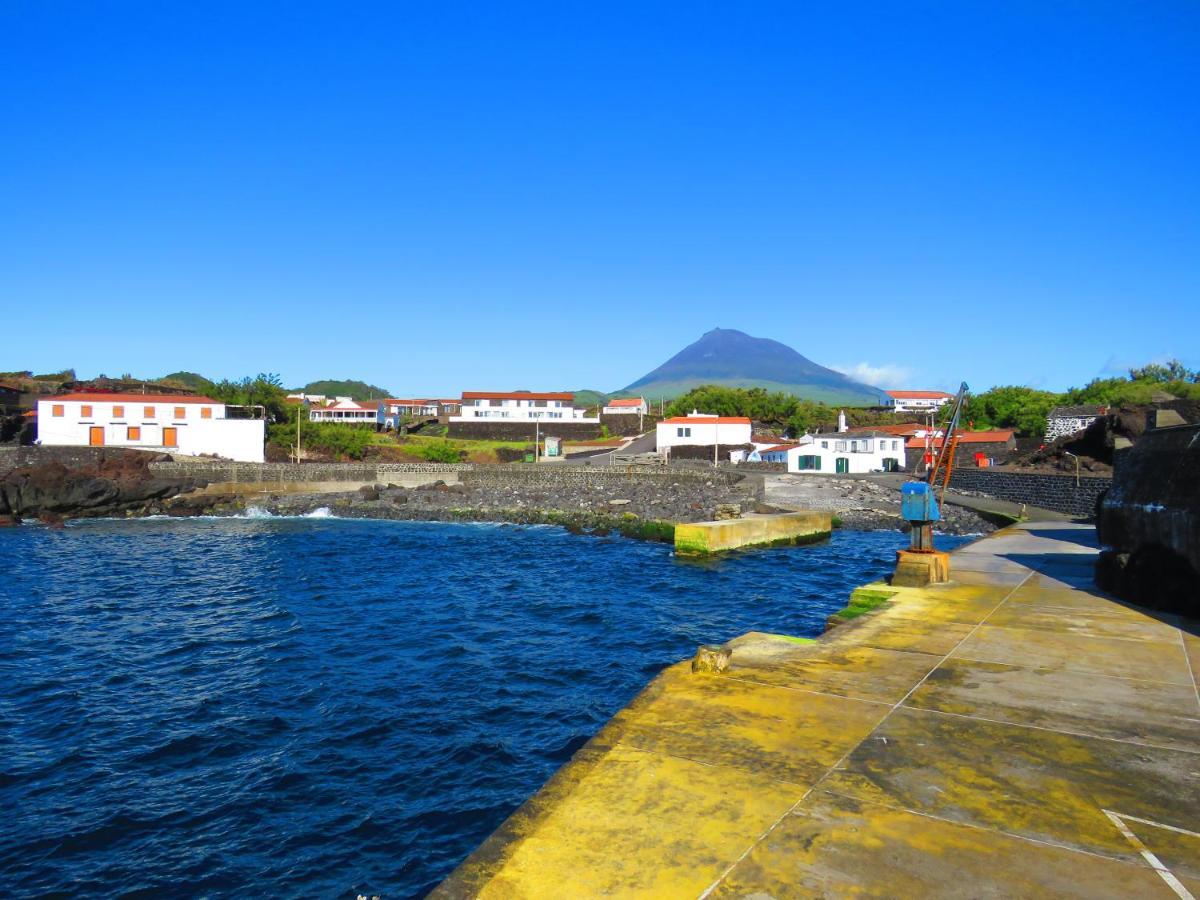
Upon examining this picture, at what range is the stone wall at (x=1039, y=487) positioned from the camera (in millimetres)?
31469

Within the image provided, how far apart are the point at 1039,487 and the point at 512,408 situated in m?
53.7

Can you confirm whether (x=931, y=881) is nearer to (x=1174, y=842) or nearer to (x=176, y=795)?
(x=1174, y=842)

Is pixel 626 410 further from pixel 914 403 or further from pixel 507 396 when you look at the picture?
pixel 914 403

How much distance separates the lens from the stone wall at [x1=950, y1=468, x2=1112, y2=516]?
31.5 metres

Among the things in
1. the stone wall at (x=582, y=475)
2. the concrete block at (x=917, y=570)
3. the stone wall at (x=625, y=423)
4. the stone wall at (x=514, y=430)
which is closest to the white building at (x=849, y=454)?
the stone wall at (x=582, y=475)

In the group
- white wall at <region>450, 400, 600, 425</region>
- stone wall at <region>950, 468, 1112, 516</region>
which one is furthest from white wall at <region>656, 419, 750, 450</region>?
stone wall at <region>950, 468, 1112, 516</region>

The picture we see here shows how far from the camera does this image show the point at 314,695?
12.9 meters

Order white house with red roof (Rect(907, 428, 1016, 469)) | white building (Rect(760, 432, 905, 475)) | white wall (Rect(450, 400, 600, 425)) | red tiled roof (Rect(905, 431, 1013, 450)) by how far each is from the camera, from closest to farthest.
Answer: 1. white house with red roof (Rect(907, 428, 1016, 469))
2. red tiled roof (Rect(905, 431, 1013, 450))
3. white building (Rect(760, 432, 905, 475))
4. white wall (Rect(450, 400, 600, 425))

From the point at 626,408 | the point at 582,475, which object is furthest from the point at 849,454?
the point at 626,408

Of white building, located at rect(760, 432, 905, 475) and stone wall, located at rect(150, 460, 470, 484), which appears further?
white building, located at rect(760, 432, 905, 475)

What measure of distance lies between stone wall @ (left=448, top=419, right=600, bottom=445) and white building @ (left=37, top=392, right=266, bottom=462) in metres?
22.4

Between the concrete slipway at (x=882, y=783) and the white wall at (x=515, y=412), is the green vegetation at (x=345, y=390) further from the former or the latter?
the concrete slipway at (x=882, y=783)

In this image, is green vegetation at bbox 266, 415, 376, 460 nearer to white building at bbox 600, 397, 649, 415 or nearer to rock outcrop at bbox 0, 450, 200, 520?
rock outcrop at bbox 0, 450, 200, 520

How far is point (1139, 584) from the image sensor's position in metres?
11.9
